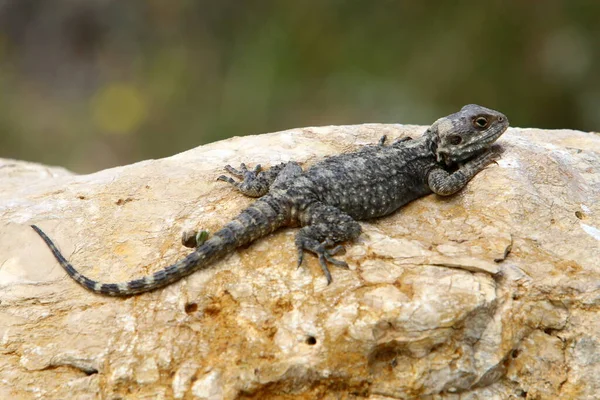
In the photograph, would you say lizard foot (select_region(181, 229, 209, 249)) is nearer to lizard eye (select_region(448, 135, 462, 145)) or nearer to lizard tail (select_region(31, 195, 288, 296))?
lizard tail (select_region(31, 195, 288, 296))

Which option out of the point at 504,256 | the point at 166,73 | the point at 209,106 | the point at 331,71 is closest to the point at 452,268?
the point at 504,256

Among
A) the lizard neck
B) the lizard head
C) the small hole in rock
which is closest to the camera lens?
the small hole in rock

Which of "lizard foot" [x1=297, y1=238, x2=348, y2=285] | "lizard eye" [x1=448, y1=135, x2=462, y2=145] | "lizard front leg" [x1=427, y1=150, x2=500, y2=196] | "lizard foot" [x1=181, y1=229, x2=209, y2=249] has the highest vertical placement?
"lizard eye" [x1=448, y1=135, x2=462, y2=145]

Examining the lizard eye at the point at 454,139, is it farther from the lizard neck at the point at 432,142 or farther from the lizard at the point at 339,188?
the lizard neck at the point at 432,142

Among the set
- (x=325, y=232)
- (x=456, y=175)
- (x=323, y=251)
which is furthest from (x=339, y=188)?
(x=456, y=175)

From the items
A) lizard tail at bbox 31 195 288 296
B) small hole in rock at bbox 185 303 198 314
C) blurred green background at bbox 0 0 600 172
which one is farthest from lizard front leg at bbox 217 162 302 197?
blurred green background at bbox 0 0 600 172

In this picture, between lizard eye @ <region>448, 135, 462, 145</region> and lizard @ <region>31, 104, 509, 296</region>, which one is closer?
lizard @ <region>31, 104, 509, 296</region>
